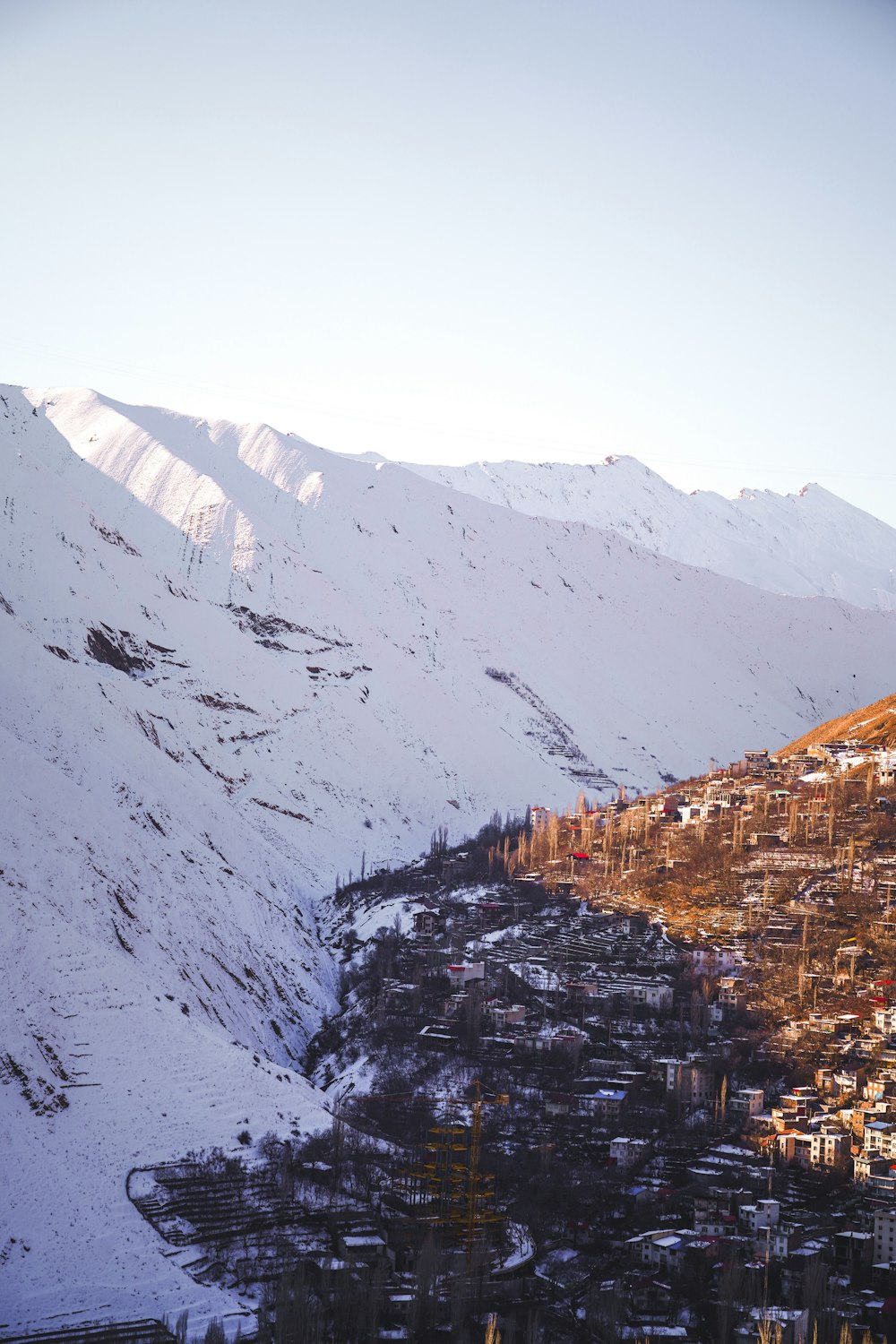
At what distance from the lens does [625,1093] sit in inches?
1705

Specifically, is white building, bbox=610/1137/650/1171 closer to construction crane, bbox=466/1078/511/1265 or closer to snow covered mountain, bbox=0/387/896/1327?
construction crane, bbox=466/1078/511/1265

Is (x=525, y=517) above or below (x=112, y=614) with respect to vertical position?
above

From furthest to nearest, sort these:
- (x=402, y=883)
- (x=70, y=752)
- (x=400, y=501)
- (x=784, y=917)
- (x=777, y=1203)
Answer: (x=400, y=501) < (x=402, y=883) < (x=70, y=752) < (x=784, y=917) < (x=777, y=1203)

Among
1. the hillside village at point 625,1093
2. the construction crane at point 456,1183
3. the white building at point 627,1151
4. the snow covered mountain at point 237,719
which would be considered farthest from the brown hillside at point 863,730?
the construction crane at point 456,1183

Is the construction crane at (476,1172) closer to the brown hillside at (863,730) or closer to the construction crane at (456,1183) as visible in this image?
the construction crane at (456,1183)

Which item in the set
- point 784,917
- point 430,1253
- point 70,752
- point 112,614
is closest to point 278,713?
point 112,614

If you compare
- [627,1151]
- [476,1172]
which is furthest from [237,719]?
[476,1172]

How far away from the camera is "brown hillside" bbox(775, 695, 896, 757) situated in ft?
284

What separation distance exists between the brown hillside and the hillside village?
11497mm

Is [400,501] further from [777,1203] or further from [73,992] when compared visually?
[777,1203]

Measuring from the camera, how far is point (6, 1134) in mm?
36688

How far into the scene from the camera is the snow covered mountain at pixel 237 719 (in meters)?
40.0

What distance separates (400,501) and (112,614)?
6152 cm

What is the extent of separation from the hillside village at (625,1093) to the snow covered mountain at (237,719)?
130 inches
